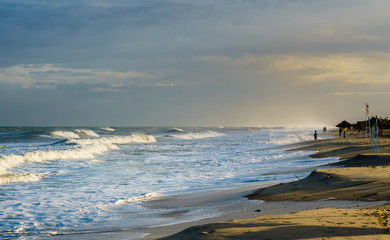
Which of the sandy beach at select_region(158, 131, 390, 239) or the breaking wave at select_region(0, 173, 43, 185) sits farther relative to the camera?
the breaking wave at select_region(0, 173, 43, 185)

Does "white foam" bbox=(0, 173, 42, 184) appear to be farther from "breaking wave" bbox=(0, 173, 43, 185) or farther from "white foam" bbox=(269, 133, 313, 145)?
"white foam" bbox=(269, 133, 313, 145)

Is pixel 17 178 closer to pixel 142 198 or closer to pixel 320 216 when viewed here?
pixel 142 198

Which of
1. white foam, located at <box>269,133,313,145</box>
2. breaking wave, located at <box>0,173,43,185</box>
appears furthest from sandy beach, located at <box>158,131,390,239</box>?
white foam, located at <box>269,133,313,145</box>

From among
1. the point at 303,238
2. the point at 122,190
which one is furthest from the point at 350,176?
the point at 122,190

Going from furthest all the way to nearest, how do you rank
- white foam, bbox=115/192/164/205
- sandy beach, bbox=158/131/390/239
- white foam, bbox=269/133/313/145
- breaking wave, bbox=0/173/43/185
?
white foam, bbox=269/133/313/145, breaking wave, bbox=0/173/43/185, white foam, bbox=115/192/164/205, sandy beach, bbox=158/131/390/239

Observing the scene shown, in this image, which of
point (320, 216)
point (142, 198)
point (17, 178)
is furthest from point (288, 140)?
point (320, 216)

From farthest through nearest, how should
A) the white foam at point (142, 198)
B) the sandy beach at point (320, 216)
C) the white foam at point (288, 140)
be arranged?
the white foam at point (288, 140) → the white foam at point (142, 198) → the sandy beach at point (320, 216)

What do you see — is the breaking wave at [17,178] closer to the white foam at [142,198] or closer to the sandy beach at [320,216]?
the white foam at [142,198]

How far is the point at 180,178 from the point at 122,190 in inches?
136

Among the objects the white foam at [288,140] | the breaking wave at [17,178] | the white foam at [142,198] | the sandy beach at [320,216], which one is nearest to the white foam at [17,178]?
the breaking wave at [17,178]

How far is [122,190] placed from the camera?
13.0m

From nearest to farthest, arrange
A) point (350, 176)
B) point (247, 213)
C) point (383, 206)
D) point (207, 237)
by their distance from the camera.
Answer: point (207, 237)
point (383, 206)
point (247, 213)
point (350, 176)

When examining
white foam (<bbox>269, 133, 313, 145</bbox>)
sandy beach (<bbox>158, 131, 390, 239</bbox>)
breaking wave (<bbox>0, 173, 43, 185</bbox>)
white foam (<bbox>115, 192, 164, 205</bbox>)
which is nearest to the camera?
sandy beach (<bbox>158, 131, 390, 239</bbox>)

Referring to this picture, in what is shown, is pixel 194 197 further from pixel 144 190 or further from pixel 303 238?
pixel 303 238
